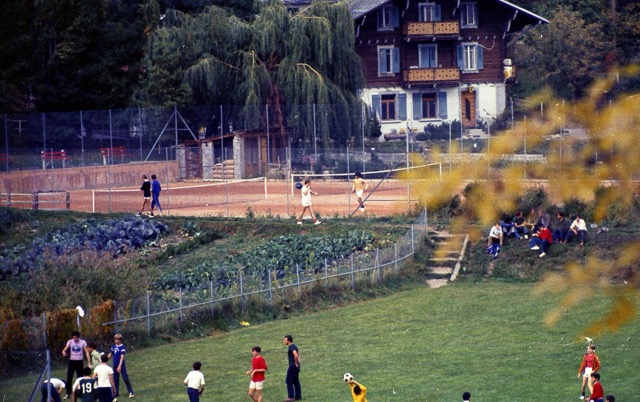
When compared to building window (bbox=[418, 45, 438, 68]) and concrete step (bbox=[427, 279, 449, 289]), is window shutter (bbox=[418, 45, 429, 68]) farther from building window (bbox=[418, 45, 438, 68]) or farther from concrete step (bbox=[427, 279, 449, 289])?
concrete step (bbox=[427, 279, 449, 289])

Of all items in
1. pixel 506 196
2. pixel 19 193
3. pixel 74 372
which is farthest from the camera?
pixel 19 193

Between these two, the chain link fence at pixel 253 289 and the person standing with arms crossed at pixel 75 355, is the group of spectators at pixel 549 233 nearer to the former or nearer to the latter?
the chain link fence at pixel 253 289

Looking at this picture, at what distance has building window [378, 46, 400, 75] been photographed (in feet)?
195

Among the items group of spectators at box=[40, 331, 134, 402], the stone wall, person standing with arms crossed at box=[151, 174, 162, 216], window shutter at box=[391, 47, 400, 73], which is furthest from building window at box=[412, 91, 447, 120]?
group of spectators at box=[40, 331, 134, 402]

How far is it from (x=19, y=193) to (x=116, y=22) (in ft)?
61.8

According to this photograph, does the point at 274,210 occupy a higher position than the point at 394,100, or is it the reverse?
the point at 394,100

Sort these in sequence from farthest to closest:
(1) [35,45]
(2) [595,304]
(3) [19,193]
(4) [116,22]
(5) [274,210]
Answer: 1. (4) [116,22]
2. (1) [35,45]
3. (3) [19,193]
4. (5) [274,210]
5. (2) [595,304]

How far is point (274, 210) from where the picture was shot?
3747 centimetres

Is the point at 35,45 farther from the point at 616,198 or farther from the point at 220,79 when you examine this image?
the point at 616,198

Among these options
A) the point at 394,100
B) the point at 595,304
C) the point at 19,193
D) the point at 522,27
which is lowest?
the point at 595,304

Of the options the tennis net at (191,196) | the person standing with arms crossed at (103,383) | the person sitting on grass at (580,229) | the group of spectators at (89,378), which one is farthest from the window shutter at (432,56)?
the person standing with arms crossed at (103,383)

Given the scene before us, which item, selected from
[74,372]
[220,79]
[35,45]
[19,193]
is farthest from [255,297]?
[35,45]

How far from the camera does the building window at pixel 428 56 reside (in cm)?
6000

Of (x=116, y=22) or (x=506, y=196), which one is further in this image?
(x=116, y=22)
